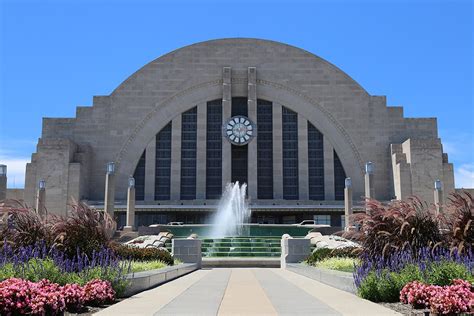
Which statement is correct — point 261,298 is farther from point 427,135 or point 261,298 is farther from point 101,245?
point 427,135

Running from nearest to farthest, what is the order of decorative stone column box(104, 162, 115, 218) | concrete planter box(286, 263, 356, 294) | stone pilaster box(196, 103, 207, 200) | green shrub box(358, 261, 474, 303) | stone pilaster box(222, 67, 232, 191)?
green shrub box(358, 261, 474, 303) → concrete planter box(286, 263, 356, 294) → decorative stone column box(104, 162, 115, 218) → stone pilaster box(222, 67, 232, 191) → stone pilaster box(196, 103, 207, 200)

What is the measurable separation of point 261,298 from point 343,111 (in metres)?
45.5

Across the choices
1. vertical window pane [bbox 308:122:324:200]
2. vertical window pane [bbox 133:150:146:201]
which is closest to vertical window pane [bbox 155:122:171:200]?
vertical window pane [bbox 133:150:146:201]

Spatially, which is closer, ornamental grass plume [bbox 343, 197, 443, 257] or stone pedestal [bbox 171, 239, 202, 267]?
ornamental grass plume [bbox 343, 197, 443, 257]

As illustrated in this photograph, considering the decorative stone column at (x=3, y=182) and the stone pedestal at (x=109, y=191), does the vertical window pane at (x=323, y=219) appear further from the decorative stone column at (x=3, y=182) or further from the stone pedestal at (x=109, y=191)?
the decorative stone column at (x=3, y=182)

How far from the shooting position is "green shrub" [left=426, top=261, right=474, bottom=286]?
10011 mm

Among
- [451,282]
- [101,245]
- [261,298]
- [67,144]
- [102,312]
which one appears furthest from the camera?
[67,144]

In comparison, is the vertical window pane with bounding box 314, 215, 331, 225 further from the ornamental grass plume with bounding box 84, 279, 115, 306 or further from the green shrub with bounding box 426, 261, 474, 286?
the ornamental grass plume with bounding box 84, 279, 115, 306

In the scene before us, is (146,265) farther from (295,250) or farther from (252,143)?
(252,143)

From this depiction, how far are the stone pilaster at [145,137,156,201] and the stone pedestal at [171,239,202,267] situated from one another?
30.6 metres

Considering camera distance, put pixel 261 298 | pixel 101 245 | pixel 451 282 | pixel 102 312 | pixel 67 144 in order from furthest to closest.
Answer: pixel 67 144
pixel 101 245
pixel 261 298
pixel 451 282
pixel 102 312

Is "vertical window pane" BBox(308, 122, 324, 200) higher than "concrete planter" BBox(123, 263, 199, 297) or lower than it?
higher

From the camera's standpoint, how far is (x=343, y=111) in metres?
55.2

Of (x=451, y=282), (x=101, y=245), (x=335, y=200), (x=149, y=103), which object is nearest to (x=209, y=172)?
(x=149, y=103)
